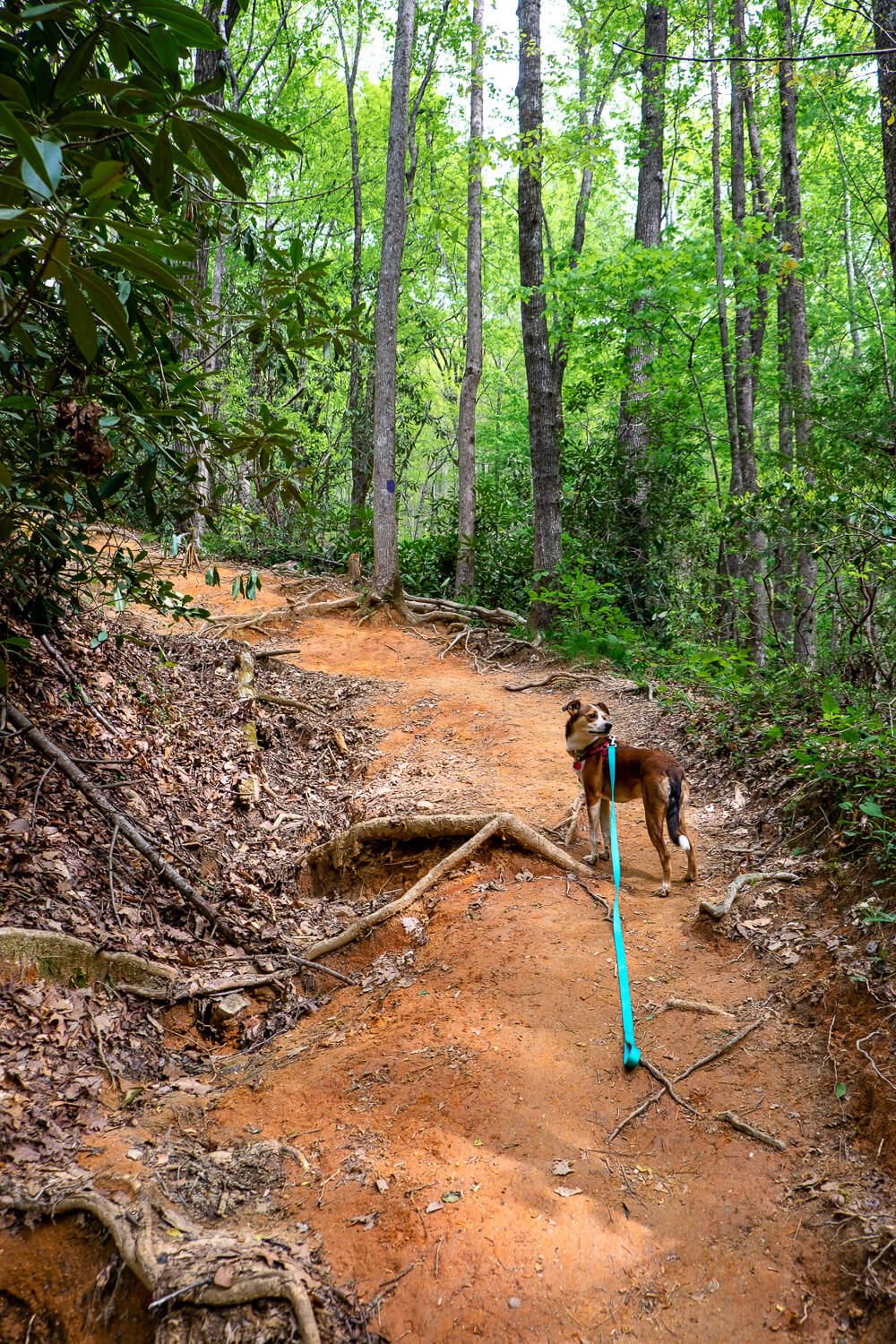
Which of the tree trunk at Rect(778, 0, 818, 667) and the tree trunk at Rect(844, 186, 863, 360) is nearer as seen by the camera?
the tree trunk at Rect(778, 0, 818, 667)

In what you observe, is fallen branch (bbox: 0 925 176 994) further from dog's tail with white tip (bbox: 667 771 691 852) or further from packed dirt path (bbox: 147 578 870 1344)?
dog's tail with white tip (bbox: 667 771 691 852)

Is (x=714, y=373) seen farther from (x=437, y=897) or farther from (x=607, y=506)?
(x=437, y=897)

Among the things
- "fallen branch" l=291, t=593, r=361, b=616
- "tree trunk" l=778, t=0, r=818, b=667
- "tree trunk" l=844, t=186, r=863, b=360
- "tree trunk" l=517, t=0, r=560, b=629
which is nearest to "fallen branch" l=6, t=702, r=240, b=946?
"tree trunk" l=517, t=0, r=560, b=629

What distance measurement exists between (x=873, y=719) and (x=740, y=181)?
11.3m

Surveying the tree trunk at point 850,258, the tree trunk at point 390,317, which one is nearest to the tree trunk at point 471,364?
the tree trunk at point 390,317

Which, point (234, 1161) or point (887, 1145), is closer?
point (887, 1145)

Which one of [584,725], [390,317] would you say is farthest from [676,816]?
[390,317]

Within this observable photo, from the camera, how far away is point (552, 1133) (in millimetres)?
3135

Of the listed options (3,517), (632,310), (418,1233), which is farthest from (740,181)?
(418,1233)

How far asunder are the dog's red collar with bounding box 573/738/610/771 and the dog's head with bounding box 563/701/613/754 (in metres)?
0.04

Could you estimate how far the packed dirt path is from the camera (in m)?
2.46

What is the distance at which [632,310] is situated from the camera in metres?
12.1

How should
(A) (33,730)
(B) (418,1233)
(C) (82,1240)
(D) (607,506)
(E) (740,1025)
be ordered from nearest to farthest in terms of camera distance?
(C) (82,1240) < (B) (418,1233) < (E) (740,1025) < (A) (33,730) < (D) (607,506)

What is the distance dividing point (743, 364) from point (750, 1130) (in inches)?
453
